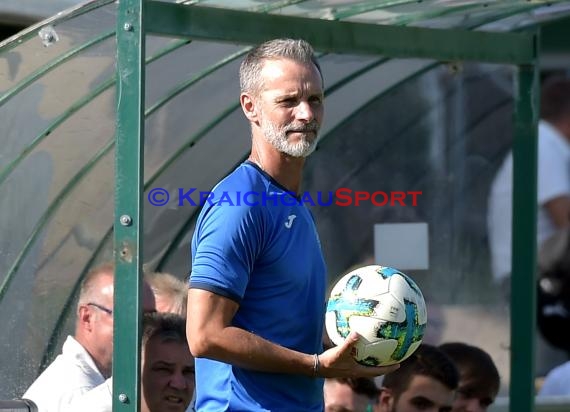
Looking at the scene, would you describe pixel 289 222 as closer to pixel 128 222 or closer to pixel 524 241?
pixel 128 222

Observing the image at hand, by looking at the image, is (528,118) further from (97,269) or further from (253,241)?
(253,241)

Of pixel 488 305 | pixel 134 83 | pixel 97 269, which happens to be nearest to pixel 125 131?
pixel 134 83

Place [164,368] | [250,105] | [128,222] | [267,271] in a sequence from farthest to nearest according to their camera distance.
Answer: [164,368] → [128,222] → [250,105] → [267,271]

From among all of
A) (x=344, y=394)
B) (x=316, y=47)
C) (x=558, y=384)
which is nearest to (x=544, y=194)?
(x=558, y=384)

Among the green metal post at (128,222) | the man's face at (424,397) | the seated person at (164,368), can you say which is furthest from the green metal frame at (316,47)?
the seated person at (164,368)

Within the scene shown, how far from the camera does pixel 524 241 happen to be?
6.49 metres

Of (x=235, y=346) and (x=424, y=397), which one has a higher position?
(x=235, y=346)

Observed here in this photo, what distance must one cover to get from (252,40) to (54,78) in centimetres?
103

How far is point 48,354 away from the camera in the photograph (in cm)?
634

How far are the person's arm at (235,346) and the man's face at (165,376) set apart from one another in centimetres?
175

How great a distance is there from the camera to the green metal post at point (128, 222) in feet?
15.3

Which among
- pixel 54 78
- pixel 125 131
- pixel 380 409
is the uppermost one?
pixel 54 78

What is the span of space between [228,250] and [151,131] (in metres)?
2.74

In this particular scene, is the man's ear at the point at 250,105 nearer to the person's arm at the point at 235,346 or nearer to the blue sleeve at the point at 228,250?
the blue sleeve at the point at 228,250
